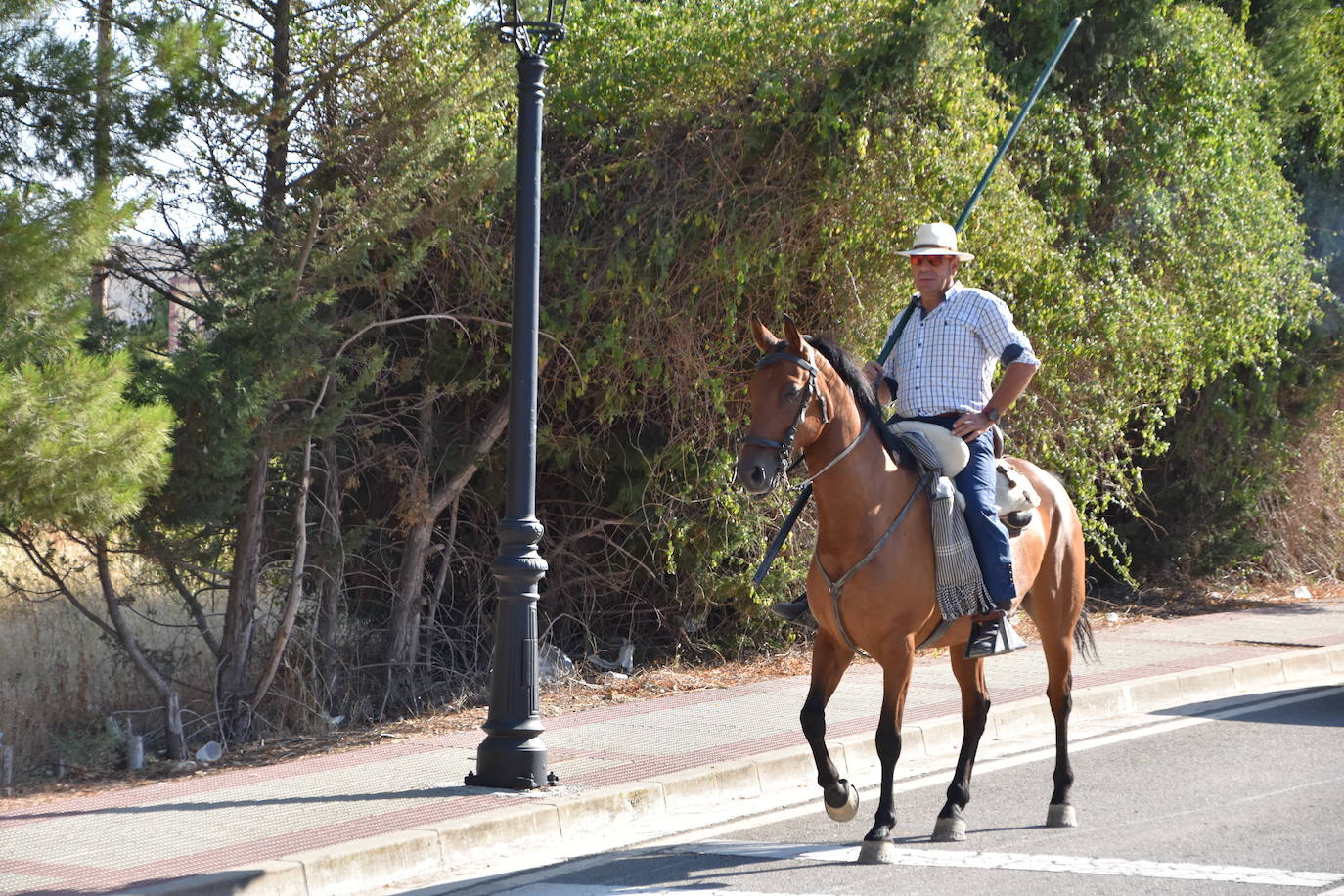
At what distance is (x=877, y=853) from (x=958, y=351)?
2.61 m

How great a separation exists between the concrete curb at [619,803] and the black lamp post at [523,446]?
64 cm

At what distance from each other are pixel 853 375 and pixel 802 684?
4.97 m

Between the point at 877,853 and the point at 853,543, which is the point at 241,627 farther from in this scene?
the point at 877,853

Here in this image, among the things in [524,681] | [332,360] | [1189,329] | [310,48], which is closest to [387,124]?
[310,48]

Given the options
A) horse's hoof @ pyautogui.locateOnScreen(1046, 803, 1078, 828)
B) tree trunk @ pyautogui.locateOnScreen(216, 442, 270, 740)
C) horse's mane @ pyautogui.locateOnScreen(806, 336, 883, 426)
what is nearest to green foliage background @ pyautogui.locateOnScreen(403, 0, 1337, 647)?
tree trunk @ pyautogui.locateOnScreen(216, 442, 270, 740)

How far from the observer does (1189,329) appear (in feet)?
49.6

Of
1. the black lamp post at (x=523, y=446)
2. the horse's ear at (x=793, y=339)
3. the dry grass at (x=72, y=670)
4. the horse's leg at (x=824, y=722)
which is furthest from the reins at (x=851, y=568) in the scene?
the dry grass at (x=72, y=670)

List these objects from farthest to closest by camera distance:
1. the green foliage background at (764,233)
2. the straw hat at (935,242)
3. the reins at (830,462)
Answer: the green foliage background at (764,233), the straw hat at (935,242), the reins at (830,462)

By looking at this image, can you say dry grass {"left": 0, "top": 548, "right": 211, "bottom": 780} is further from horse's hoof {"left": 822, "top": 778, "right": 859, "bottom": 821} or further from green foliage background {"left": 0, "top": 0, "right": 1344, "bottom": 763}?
horse's hoof {"left": 822, "top": 778, "right": 859, "bottom": 821}

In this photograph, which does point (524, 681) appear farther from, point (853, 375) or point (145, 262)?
point (145, 262)

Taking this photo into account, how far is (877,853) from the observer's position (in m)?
6.54

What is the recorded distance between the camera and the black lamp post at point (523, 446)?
795cm

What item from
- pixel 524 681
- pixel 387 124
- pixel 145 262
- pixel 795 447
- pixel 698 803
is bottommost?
pixel 698 803

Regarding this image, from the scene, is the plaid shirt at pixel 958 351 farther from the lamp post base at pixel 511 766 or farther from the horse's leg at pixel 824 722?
the lamp post base at pixel 511 766
